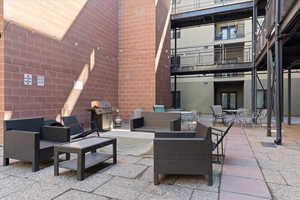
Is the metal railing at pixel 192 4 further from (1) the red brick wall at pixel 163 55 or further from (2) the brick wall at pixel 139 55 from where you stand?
(2) the brick wall at pixel 139 55

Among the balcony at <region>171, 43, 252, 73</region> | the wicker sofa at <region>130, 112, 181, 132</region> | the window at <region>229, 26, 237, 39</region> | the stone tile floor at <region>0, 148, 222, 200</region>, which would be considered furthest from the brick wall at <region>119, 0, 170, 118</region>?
the window at <region>229, 26, 237, 39</region>

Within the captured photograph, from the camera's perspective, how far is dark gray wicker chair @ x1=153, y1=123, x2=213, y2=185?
2346mm

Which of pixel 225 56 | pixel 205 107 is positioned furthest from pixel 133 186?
pixel 225 56

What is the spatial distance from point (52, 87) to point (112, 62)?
334 centimetres

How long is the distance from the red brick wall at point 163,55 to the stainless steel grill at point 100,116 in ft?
8.04

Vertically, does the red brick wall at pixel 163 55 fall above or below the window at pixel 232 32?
below

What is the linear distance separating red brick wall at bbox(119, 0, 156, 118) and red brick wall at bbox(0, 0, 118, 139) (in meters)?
0.33

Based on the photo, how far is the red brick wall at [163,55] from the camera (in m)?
8.23

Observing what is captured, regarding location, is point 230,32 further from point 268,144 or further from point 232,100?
point 268,144

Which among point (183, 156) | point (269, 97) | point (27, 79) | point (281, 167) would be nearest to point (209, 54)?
point (269, 97)

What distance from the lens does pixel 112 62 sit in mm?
8086

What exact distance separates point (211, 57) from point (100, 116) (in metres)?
10.8

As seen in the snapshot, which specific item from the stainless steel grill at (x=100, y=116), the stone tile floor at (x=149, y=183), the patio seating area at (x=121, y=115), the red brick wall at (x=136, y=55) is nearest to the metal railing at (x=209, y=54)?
the patio seating area at (x=121, y=115)

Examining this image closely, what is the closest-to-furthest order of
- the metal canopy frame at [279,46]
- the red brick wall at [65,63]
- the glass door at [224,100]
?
the metal canopy frame at [279,46] < the red brick wall at [65,63] < the glass door at [224,100]
